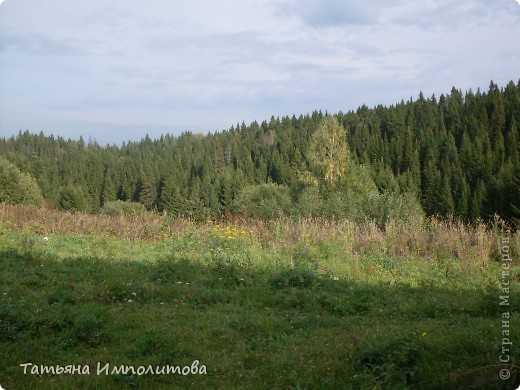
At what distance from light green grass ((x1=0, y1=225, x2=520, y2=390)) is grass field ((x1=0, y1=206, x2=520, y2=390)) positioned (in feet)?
0.07

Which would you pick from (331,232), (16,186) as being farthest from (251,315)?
(16,186)

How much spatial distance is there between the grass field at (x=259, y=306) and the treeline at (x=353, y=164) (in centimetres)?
2677

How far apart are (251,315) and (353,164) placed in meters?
34.0

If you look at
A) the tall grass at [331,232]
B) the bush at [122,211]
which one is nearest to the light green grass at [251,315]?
the tall grass at [331,232]

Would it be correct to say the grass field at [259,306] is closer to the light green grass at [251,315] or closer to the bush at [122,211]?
the light green grass at [251,315]

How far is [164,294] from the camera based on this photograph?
6828 millimetres

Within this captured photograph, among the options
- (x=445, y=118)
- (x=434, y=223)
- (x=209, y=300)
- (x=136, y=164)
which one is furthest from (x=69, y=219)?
(x=136, y=164)

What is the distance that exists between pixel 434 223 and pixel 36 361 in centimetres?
1006

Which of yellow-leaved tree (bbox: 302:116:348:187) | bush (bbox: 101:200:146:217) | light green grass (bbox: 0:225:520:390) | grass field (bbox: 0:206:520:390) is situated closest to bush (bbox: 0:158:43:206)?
bush (bbox: 101:200:146:217)

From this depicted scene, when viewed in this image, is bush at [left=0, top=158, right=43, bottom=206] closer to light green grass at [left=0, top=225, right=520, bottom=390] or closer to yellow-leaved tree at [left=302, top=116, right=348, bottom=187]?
yellow-leaved tree at [left=302, top=116, right=348, bottom=187]

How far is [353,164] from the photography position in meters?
38.6

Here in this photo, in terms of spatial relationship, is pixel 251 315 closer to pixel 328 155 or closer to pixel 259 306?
pixel 259 306

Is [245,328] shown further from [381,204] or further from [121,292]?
[381,204]

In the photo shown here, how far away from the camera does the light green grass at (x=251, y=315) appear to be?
4035 mm
